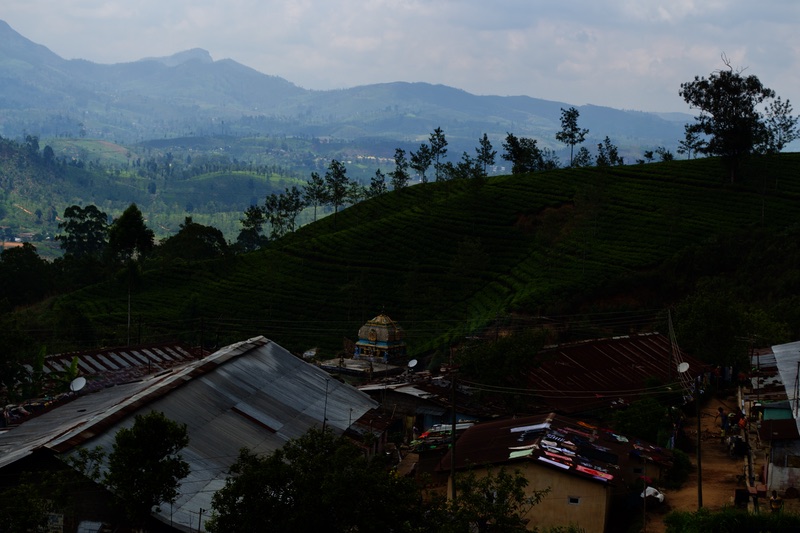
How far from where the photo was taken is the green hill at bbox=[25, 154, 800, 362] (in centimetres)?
6303

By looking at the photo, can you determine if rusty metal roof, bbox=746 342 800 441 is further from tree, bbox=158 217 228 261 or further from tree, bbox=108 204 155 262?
tree, bbox=158 217 228 261

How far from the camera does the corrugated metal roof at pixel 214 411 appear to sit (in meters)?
22.8

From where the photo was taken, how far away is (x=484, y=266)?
71750 mm

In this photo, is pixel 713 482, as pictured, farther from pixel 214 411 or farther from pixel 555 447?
pixel 214 411

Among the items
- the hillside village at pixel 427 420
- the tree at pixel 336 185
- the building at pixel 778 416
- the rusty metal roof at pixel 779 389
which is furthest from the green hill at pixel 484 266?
the building at pixel 778 416

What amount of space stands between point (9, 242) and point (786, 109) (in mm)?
152576

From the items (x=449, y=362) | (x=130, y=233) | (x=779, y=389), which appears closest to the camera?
(x=779, y=389)

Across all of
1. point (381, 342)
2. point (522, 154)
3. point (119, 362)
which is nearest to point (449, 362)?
point (381, 342)

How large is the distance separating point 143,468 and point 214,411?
880cm

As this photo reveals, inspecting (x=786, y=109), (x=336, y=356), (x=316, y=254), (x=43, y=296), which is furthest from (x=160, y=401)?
(x=786, y=109)

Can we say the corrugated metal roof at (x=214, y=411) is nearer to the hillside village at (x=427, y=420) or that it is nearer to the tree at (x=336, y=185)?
the hillside village at (x=427, y=420)

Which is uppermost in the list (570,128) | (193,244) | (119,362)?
(570,128)

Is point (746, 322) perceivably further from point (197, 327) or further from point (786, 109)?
point (786, 109)

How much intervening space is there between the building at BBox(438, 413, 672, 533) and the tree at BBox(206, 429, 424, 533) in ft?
15.2
